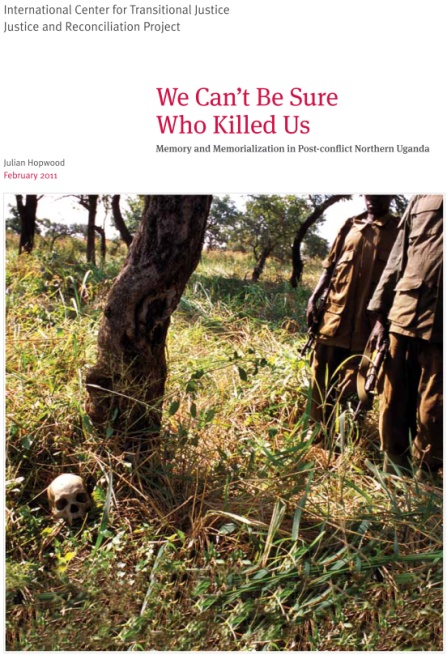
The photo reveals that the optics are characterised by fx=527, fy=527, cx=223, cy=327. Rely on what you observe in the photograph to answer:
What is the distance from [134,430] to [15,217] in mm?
11147

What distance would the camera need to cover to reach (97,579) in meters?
2.13

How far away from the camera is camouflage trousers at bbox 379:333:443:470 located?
252 centimetres

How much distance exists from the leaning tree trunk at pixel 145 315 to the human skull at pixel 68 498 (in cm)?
36

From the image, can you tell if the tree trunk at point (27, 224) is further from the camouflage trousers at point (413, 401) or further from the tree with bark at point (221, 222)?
the camouflage trousers at point (413, 401)

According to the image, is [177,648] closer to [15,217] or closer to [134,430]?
[134,430]

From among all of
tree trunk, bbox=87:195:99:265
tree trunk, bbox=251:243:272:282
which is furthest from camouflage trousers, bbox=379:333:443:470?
tree trunk, bbox=87:195:99:265

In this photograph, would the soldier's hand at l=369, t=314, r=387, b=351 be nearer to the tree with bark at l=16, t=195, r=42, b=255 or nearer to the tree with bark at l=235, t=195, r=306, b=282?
the tree with bark at l=235, t=195, r=306, b=282

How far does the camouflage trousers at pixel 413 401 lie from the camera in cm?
252

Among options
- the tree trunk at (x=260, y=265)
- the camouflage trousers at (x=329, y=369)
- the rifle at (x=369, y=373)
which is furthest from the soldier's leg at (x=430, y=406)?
the tree trunk at (x=260, y=265)

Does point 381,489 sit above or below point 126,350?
below

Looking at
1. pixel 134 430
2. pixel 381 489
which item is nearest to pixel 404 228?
pixel 381 489

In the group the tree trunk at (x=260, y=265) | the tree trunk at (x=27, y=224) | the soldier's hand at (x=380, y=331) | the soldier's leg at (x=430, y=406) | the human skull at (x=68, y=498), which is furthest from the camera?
the tree trunk at (x=260, y=265)

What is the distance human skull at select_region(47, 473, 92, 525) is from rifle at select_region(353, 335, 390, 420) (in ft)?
4.90

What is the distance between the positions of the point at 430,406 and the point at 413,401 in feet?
0.69
